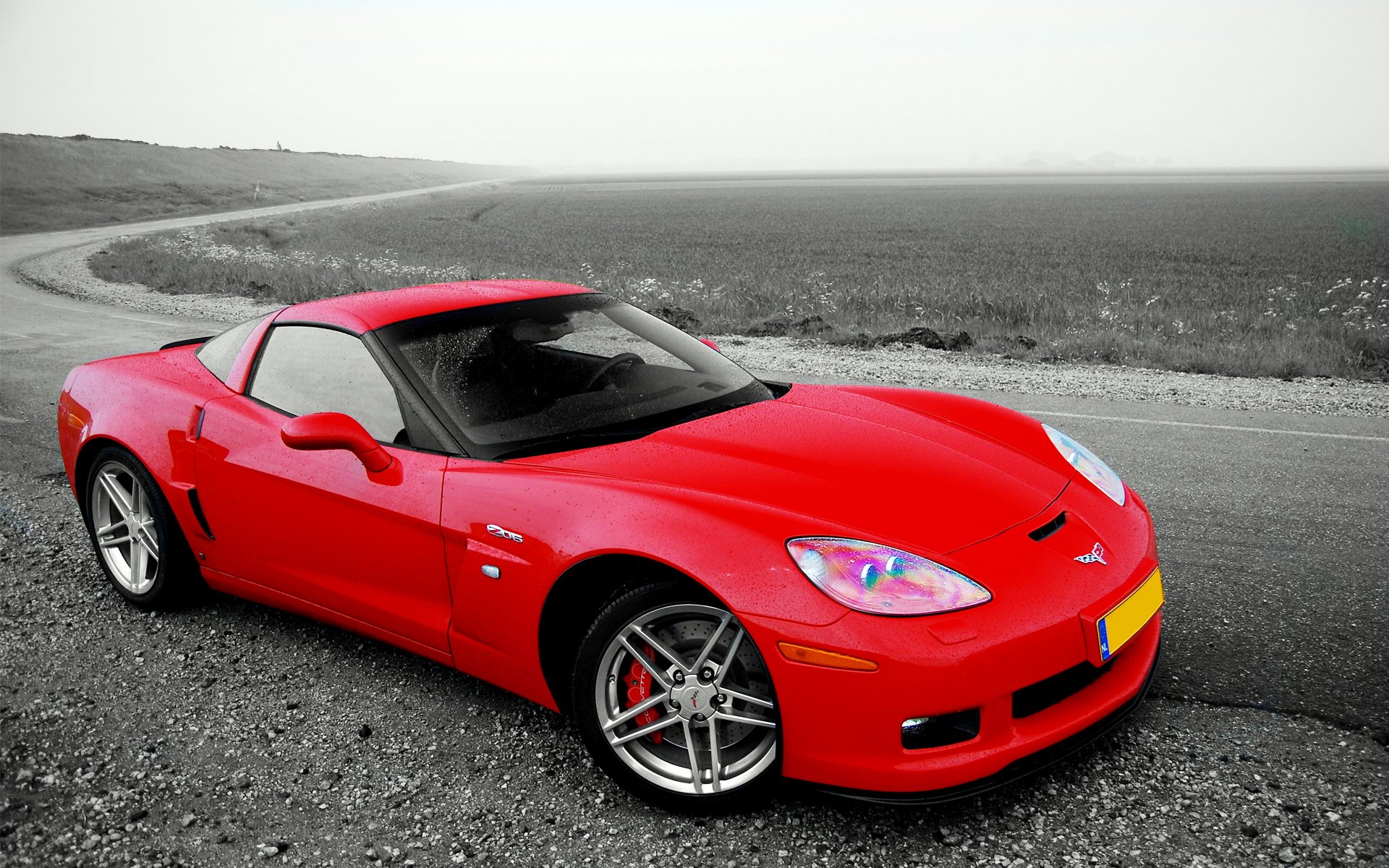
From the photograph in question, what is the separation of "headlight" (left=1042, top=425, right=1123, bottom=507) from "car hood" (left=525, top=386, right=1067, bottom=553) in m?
0.17

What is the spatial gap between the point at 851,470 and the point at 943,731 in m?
0.80

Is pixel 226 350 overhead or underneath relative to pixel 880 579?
overhead

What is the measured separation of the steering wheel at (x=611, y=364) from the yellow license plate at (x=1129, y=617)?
172 cm

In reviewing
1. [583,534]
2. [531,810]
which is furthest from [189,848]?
[583,534]

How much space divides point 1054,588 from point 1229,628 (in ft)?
4.95

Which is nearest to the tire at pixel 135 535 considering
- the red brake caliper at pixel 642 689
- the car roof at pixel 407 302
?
the car roof at pixel 407 302

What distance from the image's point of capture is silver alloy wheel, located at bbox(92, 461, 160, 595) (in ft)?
12.9

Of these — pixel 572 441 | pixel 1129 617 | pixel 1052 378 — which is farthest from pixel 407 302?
pixel 1052 378

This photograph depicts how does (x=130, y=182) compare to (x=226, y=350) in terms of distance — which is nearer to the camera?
(x=226, y=350)

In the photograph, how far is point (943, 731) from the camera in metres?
2.27

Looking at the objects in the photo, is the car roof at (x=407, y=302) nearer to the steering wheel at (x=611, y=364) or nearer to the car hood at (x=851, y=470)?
the steering wheel at (x=611, y=364)

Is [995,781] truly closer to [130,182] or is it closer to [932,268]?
[932,268]

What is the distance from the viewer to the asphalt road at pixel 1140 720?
98.3 inches

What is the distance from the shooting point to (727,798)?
2467mm
